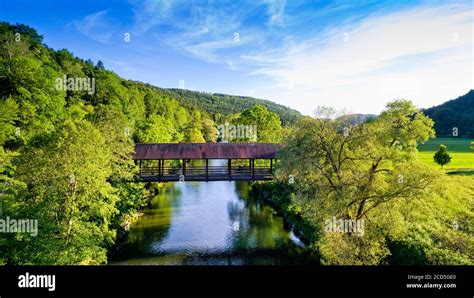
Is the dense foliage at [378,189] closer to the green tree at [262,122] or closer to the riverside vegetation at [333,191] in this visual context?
the riverside vegetation at [333,191]

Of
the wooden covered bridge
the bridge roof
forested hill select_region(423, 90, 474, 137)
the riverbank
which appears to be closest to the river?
the riverbank

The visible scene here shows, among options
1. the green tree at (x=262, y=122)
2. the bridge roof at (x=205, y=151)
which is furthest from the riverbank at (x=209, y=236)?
the green tree at (x=262, y=122)

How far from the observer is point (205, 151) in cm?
2411

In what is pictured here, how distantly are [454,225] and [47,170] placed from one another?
18.2 m

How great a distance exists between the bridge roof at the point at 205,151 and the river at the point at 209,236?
4818mm

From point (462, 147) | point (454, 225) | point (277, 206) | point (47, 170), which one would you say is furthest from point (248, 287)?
point (462, 147)

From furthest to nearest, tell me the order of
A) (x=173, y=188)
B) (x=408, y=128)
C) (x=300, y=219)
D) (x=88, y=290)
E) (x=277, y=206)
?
(x=173, y=188), (x=277, y=206), (x=300, y=219), (x=408, y=128), (x=88, y=290)

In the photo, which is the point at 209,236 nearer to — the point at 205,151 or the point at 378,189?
the point at 205,151

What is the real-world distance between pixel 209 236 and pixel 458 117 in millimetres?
58367

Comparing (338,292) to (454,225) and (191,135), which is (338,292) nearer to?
(454,225)

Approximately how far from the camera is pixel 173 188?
37344 millimetres

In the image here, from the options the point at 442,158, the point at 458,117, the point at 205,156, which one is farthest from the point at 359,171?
the point at 458,117

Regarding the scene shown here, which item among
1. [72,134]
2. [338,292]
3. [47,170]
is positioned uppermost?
[72,134]

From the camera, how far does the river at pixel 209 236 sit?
1791cm
